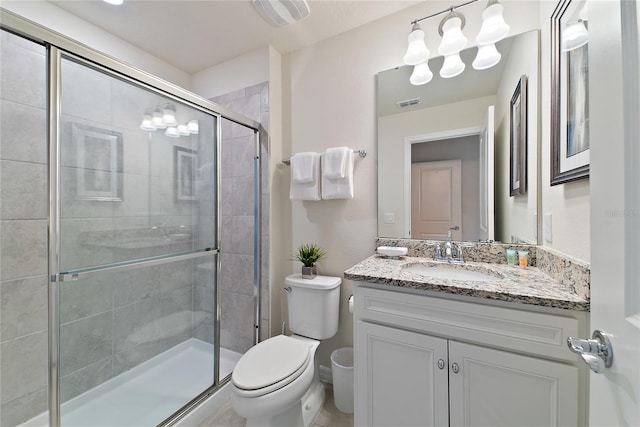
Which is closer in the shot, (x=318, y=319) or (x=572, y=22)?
(x=572, y=22)

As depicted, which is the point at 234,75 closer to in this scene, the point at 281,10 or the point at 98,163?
the point at 281,10

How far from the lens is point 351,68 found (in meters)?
1.67

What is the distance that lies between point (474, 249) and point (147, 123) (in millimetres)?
2094

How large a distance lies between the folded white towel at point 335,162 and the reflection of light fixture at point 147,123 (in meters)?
1.12

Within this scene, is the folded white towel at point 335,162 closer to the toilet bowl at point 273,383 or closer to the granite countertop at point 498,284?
the granite countertop at point 498,284

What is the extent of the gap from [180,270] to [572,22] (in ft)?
7.74

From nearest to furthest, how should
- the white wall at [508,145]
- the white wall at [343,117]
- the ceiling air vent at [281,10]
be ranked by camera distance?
the white wall at [508,145]
the ceiling air vent at [281,10]
the white wall at [343,117]

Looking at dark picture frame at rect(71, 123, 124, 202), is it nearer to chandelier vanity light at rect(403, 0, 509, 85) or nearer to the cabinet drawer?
the cabinet drawer

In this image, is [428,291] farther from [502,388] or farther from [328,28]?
[328,28]

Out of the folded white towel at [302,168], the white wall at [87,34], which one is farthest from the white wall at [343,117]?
the white wall at [87,34]

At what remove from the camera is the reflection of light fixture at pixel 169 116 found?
1.51 metres

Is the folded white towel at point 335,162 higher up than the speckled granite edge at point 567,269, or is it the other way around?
the folded white towel at point 335,162

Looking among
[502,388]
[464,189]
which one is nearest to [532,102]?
[464,189]

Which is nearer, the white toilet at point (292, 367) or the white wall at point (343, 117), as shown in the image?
the white toilet at point (292, 367)
